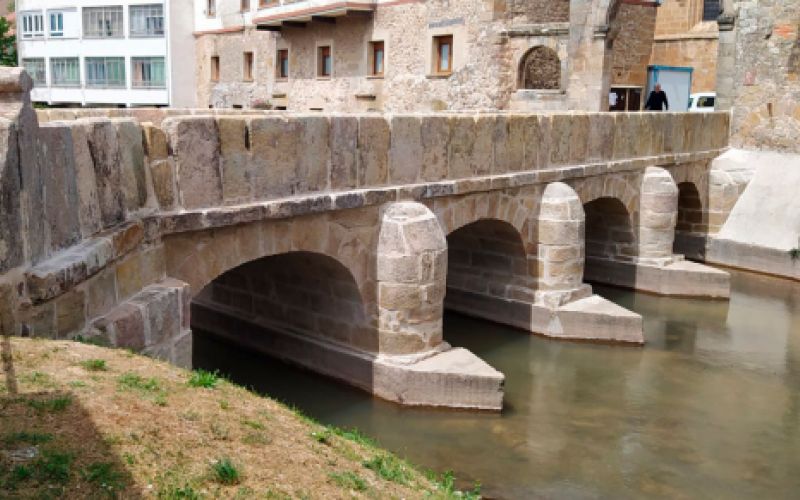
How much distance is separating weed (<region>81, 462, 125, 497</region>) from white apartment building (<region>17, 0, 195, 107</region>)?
29.9 meters

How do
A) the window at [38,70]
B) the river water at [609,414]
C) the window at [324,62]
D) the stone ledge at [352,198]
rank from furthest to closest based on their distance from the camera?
1. the window at [38,70]
2. the window at [324,62]
3. the river water at [609,414]
4. the stone ledge at [352,198]

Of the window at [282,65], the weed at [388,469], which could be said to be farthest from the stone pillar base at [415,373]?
the window at [282,65]

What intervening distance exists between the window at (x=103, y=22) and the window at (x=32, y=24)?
381 cm

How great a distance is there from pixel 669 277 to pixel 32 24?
113 feet

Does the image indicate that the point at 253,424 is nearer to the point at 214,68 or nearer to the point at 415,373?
the point at 415,373

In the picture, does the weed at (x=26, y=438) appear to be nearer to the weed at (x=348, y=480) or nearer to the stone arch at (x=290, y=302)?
the weed at (x=348, y=480)

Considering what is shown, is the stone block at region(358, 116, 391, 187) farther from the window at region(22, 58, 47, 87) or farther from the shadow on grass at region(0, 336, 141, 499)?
the window at region(22, 58, 47, 87)

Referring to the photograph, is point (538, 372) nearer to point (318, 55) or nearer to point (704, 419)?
point (704, 419)

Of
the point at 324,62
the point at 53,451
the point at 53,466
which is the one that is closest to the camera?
the point at 53,466

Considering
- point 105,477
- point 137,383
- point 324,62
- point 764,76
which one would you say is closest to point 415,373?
point 137,383

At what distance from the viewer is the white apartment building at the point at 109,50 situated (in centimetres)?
3120

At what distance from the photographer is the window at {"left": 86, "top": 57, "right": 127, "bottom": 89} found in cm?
3334

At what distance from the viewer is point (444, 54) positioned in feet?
69.6

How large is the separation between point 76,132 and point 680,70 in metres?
21.5
